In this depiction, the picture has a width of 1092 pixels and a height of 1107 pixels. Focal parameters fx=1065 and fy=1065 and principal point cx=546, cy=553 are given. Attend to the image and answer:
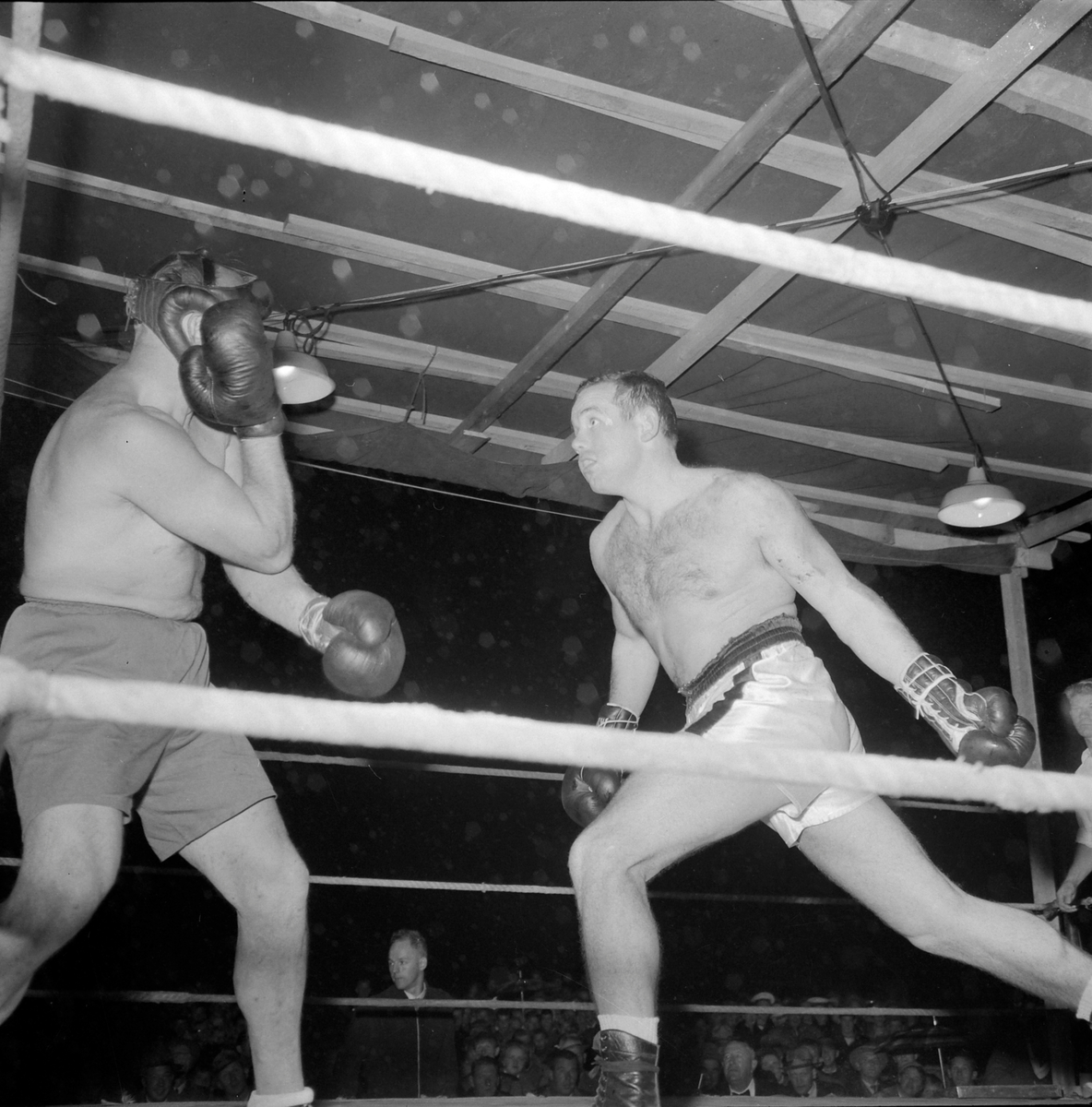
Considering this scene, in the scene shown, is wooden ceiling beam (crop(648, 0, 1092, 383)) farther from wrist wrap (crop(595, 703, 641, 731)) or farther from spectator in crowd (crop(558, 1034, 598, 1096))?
spectator in crowd (crop(558, 1034, 598, 1096))

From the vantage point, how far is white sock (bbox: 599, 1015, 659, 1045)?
1553 mm

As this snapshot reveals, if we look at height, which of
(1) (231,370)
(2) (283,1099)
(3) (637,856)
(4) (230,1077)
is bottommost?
(4) (230,1077)

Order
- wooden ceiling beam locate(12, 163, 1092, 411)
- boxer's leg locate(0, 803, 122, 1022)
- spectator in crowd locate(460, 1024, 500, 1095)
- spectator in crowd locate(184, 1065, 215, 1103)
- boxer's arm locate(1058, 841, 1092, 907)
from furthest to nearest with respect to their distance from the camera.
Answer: spectator in crowd locate(460, 1024, 500, 1095) < spectator in crowd locate(184, 1065, 215, 1103) < boxer's arm locate(1058, 841, 1092, 907) < wooden ceiling beam locate(12, 163, 1092, 411) < boxer's leg locate(0, 803, 122, 1022)

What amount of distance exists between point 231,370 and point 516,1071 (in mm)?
3914

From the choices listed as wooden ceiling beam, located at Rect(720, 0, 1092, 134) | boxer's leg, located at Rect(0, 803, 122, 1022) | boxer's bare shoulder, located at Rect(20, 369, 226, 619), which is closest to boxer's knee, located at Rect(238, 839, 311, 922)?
boxer's leg, located at Rect(0, 803, 122, 1022)

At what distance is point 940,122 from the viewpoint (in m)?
2.71

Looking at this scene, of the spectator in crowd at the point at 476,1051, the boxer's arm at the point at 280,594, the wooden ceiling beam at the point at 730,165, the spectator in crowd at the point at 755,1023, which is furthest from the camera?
the spectator in crowd at the point at 755,1023

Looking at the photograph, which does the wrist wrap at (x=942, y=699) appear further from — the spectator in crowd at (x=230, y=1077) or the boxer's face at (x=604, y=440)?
the spectator in crowd at (x=230, y=1077)

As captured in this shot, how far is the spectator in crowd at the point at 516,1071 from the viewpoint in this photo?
15.0ft

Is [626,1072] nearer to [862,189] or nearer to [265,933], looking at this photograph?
[265,933]

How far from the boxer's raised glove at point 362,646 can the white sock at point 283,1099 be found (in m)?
0.64

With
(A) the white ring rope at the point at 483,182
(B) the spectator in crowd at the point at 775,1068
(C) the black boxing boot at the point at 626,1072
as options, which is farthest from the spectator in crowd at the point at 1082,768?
(A) the white ring rope at the point at 483,182

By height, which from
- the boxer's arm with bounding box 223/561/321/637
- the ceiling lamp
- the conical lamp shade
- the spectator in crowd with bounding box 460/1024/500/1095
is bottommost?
the spectator in crowd with bounding box 460/1024/500/1095

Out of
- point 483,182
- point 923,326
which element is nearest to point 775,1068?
point 923,326
